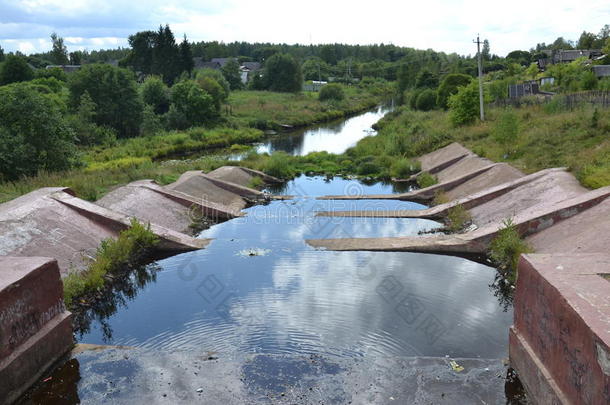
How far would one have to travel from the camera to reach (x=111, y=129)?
39188 millimetres

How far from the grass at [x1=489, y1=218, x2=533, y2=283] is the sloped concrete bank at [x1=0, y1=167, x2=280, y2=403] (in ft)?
27.1

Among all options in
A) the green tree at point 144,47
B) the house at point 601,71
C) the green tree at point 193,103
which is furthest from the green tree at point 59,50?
the house at point 601,71

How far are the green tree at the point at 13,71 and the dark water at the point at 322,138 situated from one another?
29692 mm

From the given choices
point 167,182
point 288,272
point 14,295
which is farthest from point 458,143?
point 14,295

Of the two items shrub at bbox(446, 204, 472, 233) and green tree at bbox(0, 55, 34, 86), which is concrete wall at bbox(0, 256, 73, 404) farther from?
green tree at bbox(0, 55, 34, 86)

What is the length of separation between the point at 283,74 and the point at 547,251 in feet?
221

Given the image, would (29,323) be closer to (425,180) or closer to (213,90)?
(425,180)

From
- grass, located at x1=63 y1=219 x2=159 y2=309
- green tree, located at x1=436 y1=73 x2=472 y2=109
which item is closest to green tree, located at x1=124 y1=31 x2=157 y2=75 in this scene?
green tree, located at x1=436 y1=73 x2=472 y2=109

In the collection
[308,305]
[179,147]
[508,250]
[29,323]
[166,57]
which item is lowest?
[308,305]

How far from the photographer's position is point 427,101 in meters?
45.5

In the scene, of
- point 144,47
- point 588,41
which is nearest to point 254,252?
point 144,47

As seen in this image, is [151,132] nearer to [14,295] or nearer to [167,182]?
[167,182]

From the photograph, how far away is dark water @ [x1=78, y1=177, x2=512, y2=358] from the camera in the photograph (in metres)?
9.79

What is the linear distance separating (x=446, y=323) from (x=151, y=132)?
33.8 m
